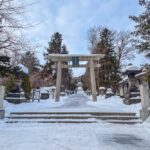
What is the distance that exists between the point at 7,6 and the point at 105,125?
21.4ft

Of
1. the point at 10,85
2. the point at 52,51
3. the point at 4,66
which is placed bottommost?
the point at 10,85

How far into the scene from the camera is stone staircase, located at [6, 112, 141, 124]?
4.76 meters

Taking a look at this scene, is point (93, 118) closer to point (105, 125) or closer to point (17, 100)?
point (105, 125)

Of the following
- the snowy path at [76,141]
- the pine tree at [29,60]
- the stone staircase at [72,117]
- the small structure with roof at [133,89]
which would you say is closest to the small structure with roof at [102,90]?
the small structure with roof at [133,89]

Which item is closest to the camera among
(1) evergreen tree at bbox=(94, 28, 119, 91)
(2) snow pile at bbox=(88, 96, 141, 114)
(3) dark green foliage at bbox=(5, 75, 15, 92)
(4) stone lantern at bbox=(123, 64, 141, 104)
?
(2) snow pile at bbox=(88, 96, 141, 114)

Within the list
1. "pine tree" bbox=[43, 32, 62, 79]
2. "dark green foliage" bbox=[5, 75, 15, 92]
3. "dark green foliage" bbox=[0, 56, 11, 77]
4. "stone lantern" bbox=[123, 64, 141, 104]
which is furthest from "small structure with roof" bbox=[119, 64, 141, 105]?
"pine tree" bbox=[43, 32, 62, 79]

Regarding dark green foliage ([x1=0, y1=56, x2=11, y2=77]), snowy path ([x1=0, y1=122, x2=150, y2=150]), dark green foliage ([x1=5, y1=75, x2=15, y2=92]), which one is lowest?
snowy path ([x1=0, y1=122, x2=150, y2=150])

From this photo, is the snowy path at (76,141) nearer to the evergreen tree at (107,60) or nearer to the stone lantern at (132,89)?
the stone lantern at (132,89)

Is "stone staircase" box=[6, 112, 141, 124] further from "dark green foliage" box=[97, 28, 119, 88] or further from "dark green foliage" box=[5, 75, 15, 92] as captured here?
"dark green foliage" box=[97, 28, 119, 88]

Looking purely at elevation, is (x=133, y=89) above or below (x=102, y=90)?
above

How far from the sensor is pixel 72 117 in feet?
16.6

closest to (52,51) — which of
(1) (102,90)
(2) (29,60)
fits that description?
(2) (29,60)

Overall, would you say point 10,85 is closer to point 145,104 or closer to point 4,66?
point 4,66

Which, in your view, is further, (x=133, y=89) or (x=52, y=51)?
(x=52, y=51)
